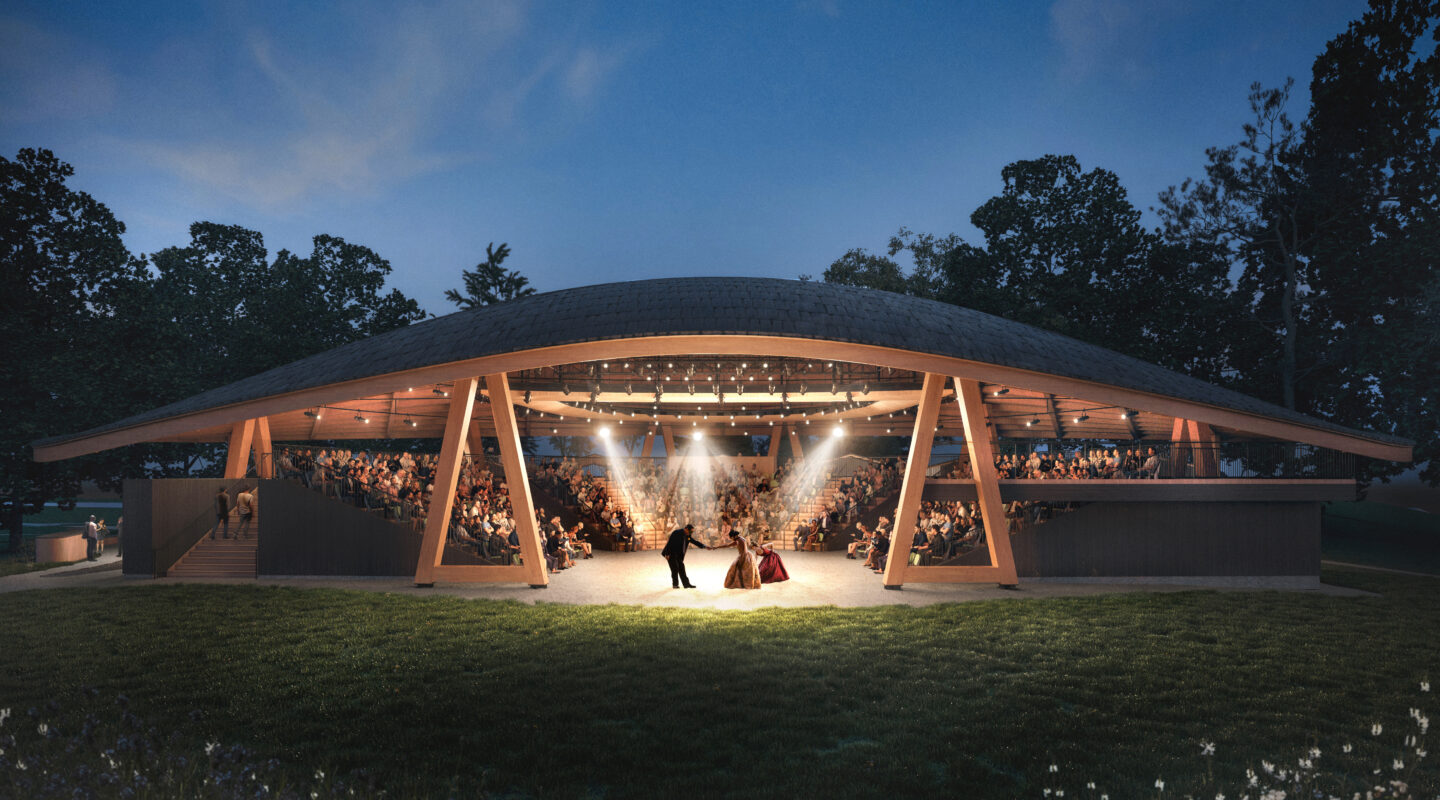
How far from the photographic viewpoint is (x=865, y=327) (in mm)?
13914

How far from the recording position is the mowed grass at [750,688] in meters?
5.94

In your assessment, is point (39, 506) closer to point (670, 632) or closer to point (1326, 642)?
point (670, 632)

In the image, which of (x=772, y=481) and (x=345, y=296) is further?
(x=345, y=296)

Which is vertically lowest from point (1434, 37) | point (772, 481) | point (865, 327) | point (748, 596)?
point (748, 596)

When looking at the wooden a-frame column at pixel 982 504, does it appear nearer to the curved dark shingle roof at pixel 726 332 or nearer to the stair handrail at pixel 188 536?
the curved dark shingle roof at pixel 726 332

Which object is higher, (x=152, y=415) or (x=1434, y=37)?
(x=1434, y=37)

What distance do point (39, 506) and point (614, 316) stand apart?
75.8 ft

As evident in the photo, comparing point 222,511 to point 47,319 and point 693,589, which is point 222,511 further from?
point 47,319

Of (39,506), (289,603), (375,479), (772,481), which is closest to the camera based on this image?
(289,603)

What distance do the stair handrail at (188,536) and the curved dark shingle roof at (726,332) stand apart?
2.34 meters

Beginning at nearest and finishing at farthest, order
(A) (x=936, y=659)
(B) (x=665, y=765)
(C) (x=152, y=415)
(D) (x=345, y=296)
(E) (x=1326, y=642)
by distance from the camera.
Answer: (B) (x=665, y=765), (A) (x=936, y=659), (E) (x=1326, y=642), (C) (x=152, y=415), (D) (x=345, y=296)

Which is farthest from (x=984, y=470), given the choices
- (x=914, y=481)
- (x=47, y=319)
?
(x=47, y=319)

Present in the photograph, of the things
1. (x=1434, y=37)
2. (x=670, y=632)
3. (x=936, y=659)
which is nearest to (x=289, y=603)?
(x=670, y=632)

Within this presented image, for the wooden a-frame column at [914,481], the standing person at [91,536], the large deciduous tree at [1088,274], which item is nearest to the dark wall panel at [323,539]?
the standing person at [91,536]
